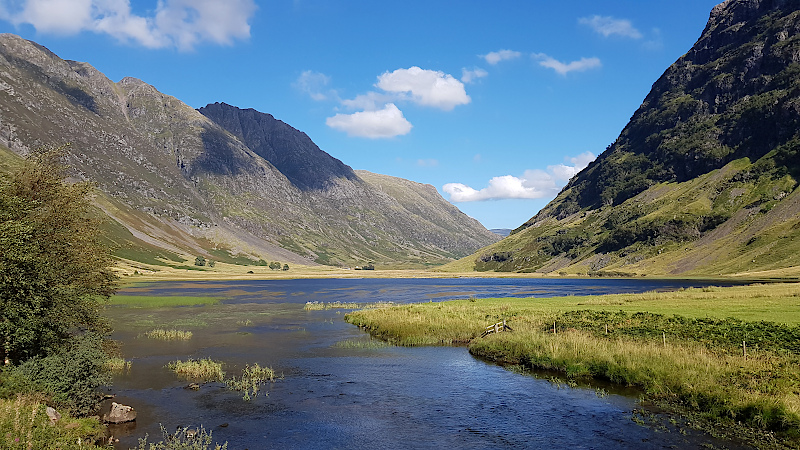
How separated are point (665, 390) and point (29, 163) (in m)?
46.6

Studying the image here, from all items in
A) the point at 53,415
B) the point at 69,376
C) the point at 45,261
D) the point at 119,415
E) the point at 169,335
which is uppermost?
the point at 45,261

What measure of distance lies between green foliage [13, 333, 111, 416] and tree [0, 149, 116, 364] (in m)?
1.41

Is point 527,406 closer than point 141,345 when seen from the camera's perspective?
Yes

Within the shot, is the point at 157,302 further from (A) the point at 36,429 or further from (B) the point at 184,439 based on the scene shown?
(A) the point at 36,429

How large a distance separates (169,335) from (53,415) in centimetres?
3937

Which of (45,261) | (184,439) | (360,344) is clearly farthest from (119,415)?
(360,344)

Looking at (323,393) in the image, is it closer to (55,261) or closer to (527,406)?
(527,406)

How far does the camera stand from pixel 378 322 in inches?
2657

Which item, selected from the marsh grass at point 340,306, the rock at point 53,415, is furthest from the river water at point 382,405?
the marsh grass at point 340,306

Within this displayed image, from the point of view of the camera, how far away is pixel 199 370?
1607 inches

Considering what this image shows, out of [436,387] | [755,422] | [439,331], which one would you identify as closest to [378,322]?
[439,331]

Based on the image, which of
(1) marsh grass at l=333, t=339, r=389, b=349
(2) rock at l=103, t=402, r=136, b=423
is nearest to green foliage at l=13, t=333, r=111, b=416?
(2) rock at l=103, t=402, r=136, b=423

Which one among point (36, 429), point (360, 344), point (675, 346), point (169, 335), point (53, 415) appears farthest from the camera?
point (169, 335)

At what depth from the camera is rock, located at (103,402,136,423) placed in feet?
92.5
